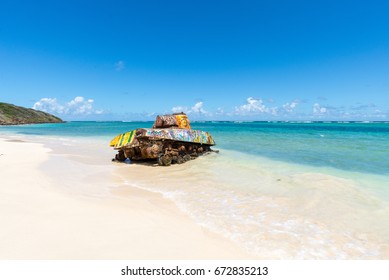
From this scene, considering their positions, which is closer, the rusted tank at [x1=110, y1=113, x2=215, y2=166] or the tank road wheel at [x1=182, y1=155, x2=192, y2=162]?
the rusted tank at [x1=110, y1=113, x2=215, y2=166]

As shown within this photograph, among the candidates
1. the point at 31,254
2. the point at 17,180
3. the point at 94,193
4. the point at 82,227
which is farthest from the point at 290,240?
the point at 17,180

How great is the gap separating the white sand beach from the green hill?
3296 inches

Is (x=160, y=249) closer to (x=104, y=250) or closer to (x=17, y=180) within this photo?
(x=104, y=250)

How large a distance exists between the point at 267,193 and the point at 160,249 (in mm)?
4374

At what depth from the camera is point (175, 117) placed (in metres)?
14.0

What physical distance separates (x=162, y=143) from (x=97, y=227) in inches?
302

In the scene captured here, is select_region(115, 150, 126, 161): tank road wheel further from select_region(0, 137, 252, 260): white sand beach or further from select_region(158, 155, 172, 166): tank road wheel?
select_region(0, 137, 252, 260): white sand beach

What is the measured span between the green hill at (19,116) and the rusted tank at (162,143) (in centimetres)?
7883

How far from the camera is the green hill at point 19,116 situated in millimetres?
77162

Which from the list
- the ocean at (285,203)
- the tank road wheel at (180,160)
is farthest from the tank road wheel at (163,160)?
the tank road wheel at (180,160)

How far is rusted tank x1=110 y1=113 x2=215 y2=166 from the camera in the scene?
455 inches

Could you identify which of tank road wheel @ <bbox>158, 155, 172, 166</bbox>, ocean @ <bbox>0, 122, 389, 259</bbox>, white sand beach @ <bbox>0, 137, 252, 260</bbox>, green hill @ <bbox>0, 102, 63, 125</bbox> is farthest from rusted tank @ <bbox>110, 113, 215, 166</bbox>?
green hill @ <bbox>0, 102, 63, 125</bbox>

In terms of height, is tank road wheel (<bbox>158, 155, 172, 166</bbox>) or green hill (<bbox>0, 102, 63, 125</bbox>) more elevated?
green hill (<bbox>0, 102, 63, 125</bbox>)

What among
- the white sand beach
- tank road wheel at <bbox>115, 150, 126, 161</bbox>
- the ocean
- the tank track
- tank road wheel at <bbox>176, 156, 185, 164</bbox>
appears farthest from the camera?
tank road wheel at <bbox>115, 150, 126, 161</bbox>
